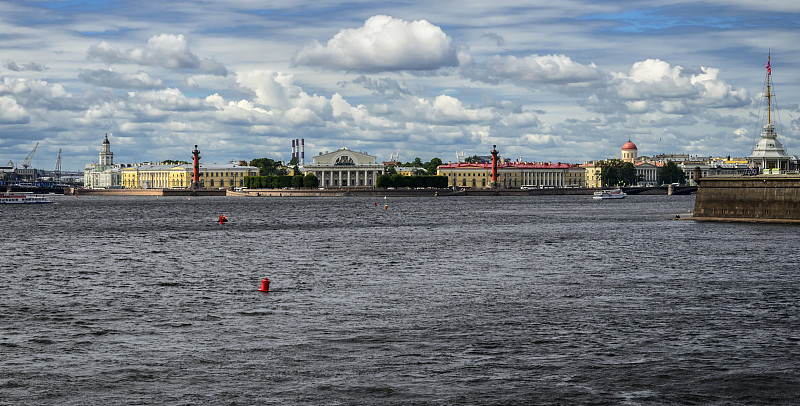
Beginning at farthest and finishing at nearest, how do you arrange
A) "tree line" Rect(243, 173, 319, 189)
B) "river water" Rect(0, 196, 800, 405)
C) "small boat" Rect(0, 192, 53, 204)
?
"tree line" Rect(243, 173, 319, 189)
"small boat" Rect(0, 192, 53, 204)
"river water" Rect(0, 196, 800, 405)

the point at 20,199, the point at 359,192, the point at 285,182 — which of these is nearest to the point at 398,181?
the point at 359,192

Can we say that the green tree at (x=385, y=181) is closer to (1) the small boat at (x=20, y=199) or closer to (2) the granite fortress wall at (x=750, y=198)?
(1) the small boat at (x=20, y=199)

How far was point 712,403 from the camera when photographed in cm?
1230

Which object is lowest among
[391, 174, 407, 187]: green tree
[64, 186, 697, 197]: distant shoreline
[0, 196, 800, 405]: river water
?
[0, 196, 800, 405]: river water

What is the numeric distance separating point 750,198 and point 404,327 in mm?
37638

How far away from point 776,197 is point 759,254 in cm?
1864

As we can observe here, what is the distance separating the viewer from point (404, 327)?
17.5 meters

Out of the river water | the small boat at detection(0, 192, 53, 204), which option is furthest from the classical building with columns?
the river water

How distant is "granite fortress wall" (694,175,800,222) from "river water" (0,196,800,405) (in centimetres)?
1427

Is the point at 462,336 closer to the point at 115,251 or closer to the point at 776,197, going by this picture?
the point at 115,251

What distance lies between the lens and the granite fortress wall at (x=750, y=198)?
4744cm

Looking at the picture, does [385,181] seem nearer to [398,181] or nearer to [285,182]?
[398,181]

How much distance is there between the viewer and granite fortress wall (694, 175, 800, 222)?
47.4 metres

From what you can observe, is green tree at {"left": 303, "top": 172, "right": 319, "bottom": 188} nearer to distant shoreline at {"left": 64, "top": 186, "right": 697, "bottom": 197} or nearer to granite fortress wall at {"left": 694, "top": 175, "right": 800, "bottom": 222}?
distant shoreline at {"left": 64, "top": 186, "right": 697, "bottom": 197}
